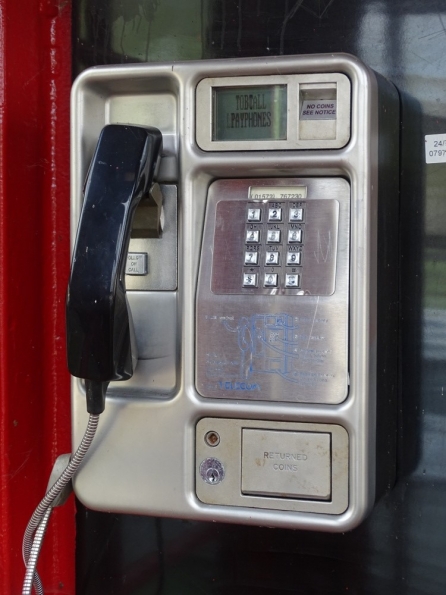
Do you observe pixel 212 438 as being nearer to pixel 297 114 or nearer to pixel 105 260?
pixel 105 260

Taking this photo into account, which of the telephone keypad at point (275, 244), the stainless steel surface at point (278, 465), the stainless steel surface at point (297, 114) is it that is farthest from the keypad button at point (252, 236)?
the stainless steel surface at point (278, 465)

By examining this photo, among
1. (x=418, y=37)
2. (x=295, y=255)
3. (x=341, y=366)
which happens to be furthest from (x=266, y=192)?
(x=418, y=37)

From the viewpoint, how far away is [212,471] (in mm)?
1068

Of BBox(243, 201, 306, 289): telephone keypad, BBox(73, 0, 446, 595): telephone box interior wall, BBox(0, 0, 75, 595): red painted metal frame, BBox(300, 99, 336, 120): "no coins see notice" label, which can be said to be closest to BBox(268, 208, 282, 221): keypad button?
BBox(243, 201, 306, 289): telephone keypad

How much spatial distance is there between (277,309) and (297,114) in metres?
0.26

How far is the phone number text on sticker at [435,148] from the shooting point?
1.18 meters

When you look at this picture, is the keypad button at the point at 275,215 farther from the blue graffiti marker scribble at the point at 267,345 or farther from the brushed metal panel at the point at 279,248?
the blue graffiti marker scribble at the point at 267,345

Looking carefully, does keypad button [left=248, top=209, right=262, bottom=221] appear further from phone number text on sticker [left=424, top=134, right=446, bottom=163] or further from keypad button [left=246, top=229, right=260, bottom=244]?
phone number text on sticker [left=424, top=134, right=446, bottom=163]

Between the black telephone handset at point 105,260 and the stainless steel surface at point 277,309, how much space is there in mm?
109

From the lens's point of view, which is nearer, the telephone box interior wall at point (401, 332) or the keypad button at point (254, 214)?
the keypad button at point (254, 214)

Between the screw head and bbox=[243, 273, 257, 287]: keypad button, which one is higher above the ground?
bbox=[243, 273, 257, 287]: keypad button

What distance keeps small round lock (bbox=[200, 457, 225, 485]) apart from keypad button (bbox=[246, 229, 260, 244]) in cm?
30

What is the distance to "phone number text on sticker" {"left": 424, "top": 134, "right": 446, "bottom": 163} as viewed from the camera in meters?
1.18

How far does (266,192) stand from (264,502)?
1.35 ft
